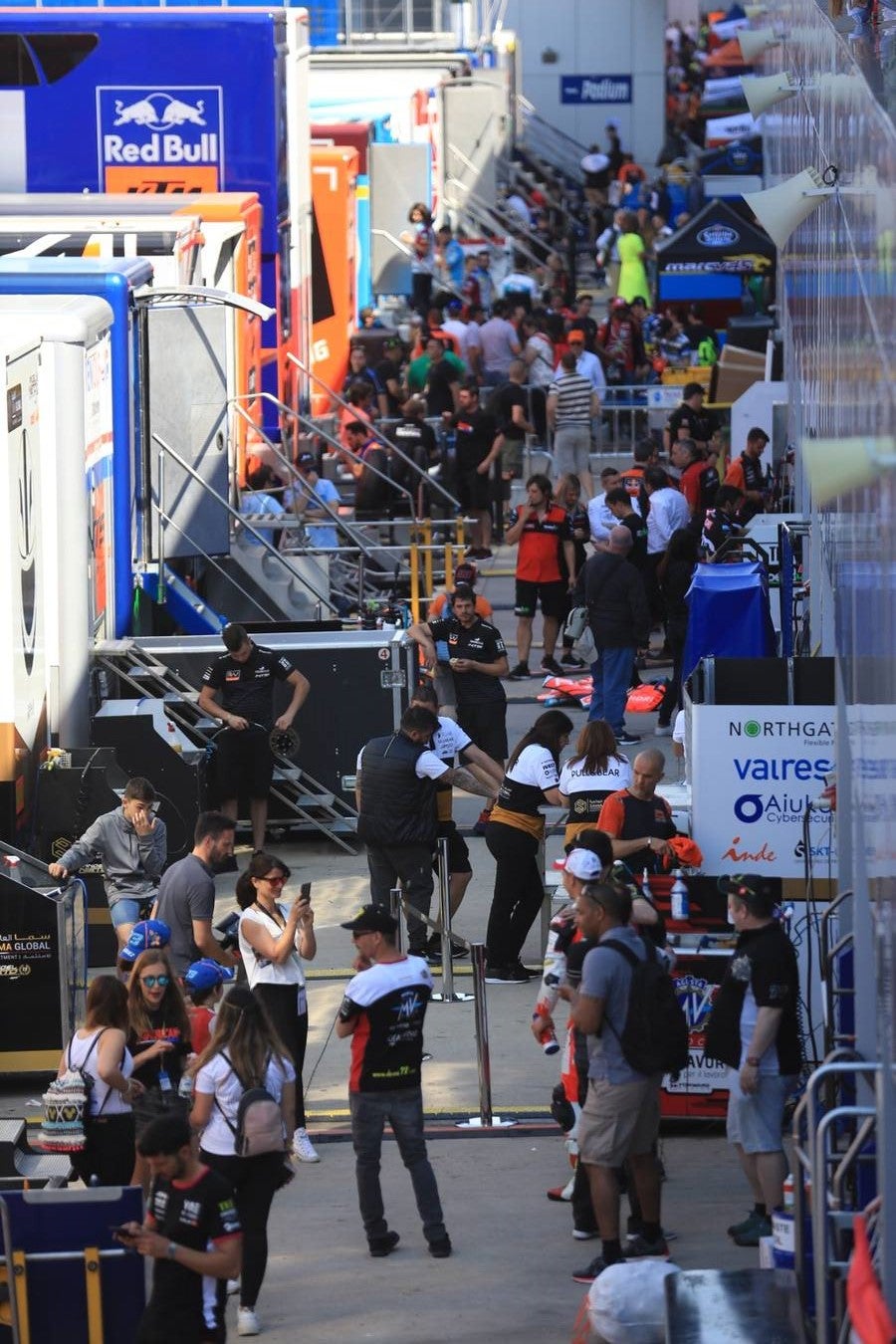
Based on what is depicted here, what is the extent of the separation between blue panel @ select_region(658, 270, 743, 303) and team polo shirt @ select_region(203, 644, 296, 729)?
19.0 metres

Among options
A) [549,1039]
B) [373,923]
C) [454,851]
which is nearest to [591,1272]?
[549,1039]

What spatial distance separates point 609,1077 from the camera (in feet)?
30.1

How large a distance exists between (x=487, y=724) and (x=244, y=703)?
1.60 m

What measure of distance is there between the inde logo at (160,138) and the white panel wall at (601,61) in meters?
31.5

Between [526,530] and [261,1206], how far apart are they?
36.6ft

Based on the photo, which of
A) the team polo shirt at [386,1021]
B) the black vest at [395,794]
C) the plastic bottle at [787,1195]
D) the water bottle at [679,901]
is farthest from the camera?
the black vest at [395,794]

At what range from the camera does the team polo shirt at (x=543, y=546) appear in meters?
19.3

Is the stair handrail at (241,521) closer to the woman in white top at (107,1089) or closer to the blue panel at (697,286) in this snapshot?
the woman in white top at (107,1089)

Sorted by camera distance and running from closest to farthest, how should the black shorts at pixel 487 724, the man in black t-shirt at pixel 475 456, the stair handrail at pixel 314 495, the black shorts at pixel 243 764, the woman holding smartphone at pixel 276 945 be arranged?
the woman holding smartphone at pixel 276 945, the black shorts at pixel 243 764, the black shorts at pixel 487 724, the stair handrail at pixel 314 495, the man in black t-shirt at pixel 475 456

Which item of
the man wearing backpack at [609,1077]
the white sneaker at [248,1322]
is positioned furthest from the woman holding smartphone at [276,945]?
the white sneaker at [248,1322]

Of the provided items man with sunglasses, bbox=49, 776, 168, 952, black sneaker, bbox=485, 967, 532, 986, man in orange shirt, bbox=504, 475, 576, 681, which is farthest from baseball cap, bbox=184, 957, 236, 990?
man in orange shirt, bbox=504, 475, 576, 681

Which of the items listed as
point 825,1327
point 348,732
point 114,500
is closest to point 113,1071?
point 825,1327

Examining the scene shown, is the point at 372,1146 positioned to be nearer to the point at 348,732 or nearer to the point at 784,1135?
the point at 784,1135

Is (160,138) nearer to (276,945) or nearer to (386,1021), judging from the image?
(276,945)
